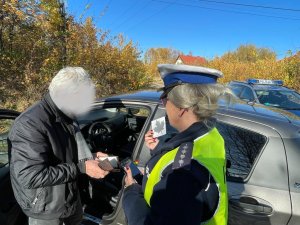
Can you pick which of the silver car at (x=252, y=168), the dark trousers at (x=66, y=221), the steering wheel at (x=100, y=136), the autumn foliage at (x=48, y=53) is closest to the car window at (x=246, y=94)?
the autumn foliage at (x=48, y=53)

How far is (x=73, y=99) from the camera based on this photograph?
2094mm

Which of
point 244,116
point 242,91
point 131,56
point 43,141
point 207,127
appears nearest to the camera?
point 207,127

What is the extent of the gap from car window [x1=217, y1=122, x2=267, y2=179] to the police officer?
0.94 m

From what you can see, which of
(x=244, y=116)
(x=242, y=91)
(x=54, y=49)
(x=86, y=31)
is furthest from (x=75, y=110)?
(x=86, y=31)

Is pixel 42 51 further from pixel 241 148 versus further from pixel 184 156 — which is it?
pixel 184 156

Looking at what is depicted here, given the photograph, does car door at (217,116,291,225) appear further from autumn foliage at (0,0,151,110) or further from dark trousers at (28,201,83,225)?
autumn foliage at (0,0,151,110)

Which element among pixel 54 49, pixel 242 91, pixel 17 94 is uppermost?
pixel 54 49

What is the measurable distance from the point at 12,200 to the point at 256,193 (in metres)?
1.96

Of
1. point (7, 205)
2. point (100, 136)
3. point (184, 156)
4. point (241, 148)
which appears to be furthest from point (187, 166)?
point (100, 136)

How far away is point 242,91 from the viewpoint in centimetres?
938

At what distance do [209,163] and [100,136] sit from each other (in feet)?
8.47

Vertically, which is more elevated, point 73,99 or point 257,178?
point 73,99

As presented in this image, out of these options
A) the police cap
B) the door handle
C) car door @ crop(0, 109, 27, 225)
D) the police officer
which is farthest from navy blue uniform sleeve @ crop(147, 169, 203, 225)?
car door @ crop(0, 109, 27, 225)

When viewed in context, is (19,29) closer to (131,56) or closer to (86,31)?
(86,31)
